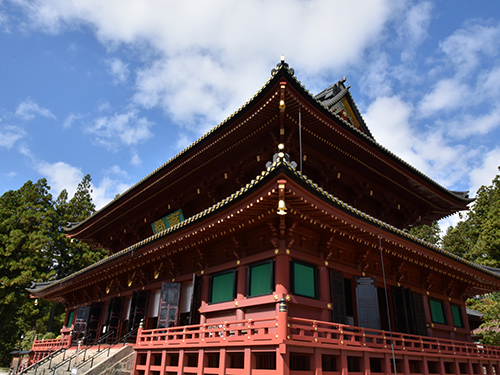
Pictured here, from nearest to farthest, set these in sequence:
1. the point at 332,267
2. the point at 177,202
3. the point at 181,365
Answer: the point at 181,365, the point at 332,267, the point at 177,202

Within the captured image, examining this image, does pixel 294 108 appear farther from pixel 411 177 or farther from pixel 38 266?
pixel 38 266

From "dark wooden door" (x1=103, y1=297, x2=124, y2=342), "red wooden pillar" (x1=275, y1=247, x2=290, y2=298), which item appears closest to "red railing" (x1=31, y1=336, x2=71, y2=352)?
"dark wooden door" (x1=103, y1=297, x2=124, y2=342)

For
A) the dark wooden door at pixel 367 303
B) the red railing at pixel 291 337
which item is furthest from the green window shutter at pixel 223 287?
the dark wooden door at pixel 367 303

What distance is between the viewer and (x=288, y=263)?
12.2 meters

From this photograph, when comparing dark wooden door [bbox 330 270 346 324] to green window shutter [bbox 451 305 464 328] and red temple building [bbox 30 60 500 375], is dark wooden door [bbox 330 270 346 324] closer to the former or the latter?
red temple building [bbox 30 60 500 375]

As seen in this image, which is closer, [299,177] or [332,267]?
[299,177]

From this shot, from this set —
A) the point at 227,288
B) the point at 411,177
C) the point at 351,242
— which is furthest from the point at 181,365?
the point at 411,177

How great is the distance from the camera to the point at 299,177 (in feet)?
33.8

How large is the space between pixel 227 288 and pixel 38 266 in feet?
121

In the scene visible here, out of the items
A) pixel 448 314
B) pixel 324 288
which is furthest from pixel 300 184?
pixel 448 314

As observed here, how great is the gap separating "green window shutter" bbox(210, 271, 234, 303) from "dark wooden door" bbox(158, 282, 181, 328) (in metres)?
2.28

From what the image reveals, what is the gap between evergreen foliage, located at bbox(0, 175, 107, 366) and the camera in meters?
39.0

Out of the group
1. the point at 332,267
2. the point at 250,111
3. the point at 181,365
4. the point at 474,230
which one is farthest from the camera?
the point at 474,230

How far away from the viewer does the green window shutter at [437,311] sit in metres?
17.8
